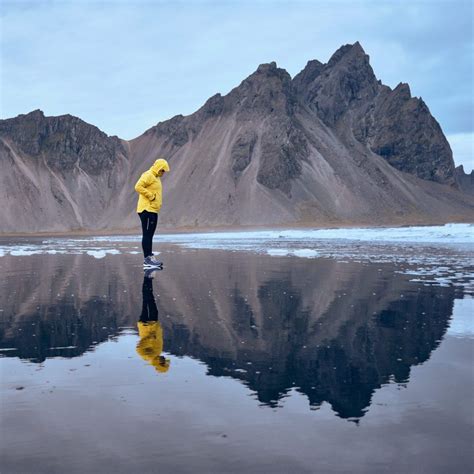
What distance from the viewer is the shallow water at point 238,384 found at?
3568 mm

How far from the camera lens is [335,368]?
552 cm

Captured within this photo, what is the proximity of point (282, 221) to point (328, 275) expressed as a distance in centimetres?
10295

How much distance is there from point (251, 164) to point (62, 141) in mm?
48271

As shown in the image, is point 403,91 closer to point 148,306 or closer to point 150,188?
point 150,188

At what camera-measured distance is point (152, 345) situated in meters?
6.72

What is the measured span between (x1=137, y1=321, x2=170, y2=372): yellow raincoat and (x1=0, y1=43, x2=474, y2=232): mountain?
109m

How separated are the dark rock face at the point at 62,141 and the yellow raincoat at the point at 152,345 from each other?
456 feet

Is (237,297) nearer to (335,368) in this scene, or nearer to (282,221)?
(335,368)

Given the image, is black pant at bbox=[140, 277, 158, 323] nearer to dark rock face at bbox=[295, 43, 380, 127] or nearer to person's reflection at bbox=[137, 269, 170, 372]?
person's reflection at bbox=[137, 269, 170, 372]

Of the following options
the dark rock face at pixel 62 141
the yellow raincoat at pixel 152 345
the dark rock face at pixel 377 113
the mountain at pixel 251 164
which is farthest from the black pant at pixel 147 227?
the dark rock face at pixel 377 113

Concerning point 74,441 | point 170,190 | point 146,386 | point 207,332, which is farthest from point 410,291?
point 170,190

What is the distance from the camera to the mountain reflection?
5.38 m

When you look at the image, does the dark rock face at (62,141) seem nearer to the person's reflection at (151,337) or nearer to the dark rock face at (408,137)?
the dark rock face at (408,137)

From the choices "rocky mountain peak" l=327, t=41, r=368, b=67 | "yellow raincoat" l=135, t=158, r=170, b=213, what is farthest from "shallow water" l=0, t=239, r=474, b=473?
"rocky mountain peak" l=327, t=41, r=368, b=67
